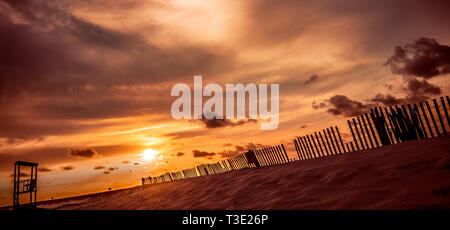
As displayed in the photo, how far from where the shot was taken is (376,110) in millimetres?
9203

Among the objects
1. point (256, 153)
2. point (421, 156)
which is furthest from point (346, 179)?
point (256, 153)

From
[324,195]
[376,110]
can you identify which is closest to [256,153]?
[376,110]

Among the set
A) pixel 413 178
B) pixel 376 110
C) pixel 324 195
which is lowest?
pixel 324 195

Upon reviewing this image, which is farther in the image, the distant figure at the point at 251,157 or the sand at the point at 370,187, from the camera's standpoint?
the distant figure at the point at 251,157

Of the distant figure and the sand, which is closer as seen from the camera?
the sand

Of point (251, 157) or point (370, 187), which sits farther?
point (251, 157)
